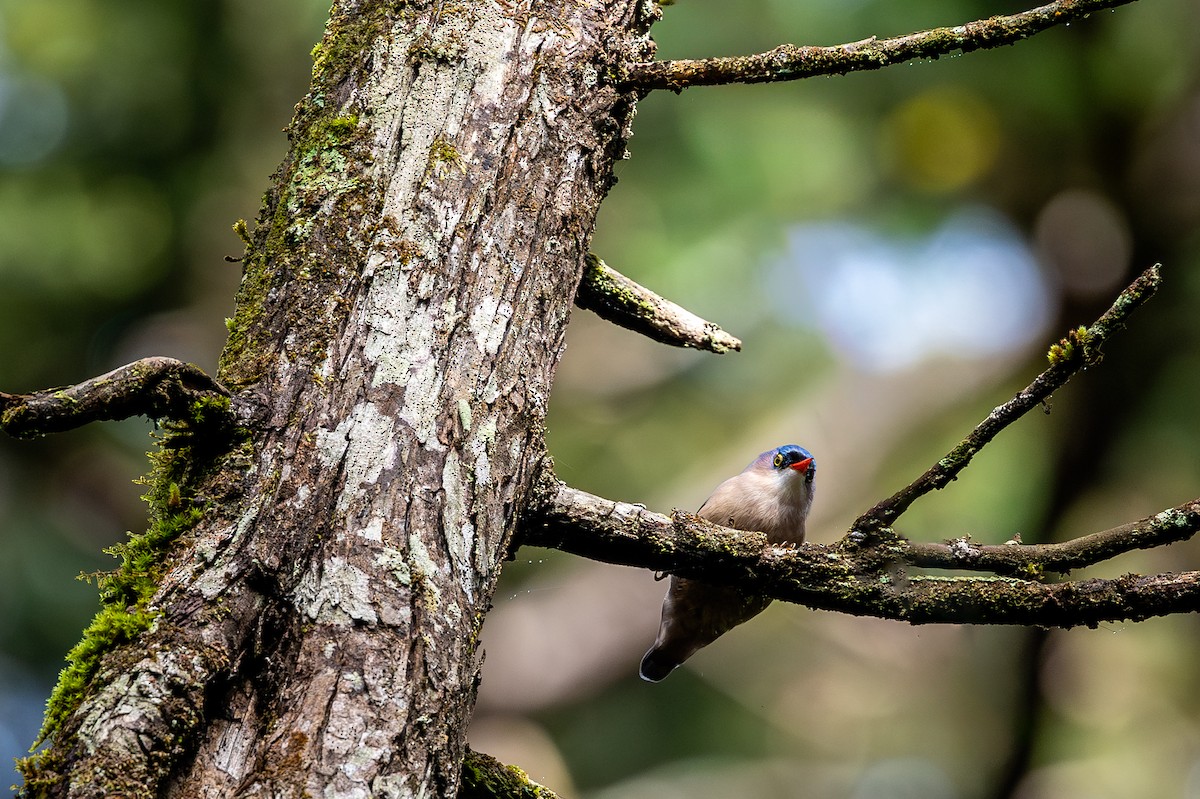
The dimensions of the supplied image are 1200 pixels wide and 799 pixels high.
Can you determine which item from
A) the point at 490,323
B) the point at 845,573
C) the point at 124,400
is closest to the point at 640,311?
the point at 490,323

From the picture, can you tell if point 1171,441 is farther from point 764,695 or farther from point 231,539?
point 231,539

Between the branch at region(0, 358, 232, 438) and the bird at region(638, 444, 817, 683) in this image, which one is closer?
the branch at region(0, 358, 232, 438)

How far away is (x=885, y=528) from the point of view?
2.00 metres

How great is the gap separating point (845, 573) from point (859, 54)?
1.04m

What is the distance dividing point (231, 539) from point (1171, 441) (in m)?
6.04

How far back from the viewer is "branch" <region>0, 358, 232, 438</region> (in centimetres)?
150

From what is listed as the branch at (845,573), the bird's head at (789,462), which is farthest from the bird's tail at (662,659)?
the branch at (845,573)

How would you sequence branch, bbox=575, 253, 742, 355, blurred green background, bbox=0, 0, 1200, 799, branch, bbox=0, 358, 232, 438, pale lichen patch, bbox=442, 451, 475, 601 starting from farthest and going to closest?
blurred green background, bbox=0, 0, 1200, 799, branch, bbox=575, 253, 742, 355, pale lichen patch, bbox=442, 451, 475, 601, branch, bbox=0, 358, 232, 438

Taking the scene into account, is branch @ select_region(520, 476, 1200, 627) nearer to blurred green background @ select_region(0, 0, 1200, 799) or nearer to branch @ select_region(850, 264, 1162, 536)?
branch @ select_region(850, 264, 1162, 536)

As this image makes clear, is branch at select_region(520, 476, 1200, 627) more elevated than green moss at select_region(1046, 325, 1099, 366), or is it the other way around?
green moss at select_region(1046, 325, 1099, 366)

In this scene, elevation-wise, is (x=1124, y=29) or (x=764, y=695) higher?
(x=1124, y=29)

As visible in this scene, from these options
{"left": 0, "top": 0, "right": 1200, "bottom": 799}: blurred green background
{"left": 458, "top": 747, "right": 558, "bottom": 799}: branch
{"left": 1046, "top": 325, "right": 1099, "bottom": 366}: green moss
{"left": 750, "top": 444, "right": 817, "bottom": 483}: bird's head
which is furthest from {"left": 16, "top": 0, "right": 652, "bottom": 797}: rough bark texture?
{"left": 0, "top": 0, "right": 1200, "bottom": 799}: blurred green background

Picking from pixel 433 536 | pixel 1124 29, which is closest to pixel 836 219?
pixel 1124 29

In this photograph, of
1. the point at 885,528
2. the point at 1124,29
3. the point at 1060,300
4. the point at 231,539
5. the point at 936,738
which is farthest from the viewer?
the point at 936,738
